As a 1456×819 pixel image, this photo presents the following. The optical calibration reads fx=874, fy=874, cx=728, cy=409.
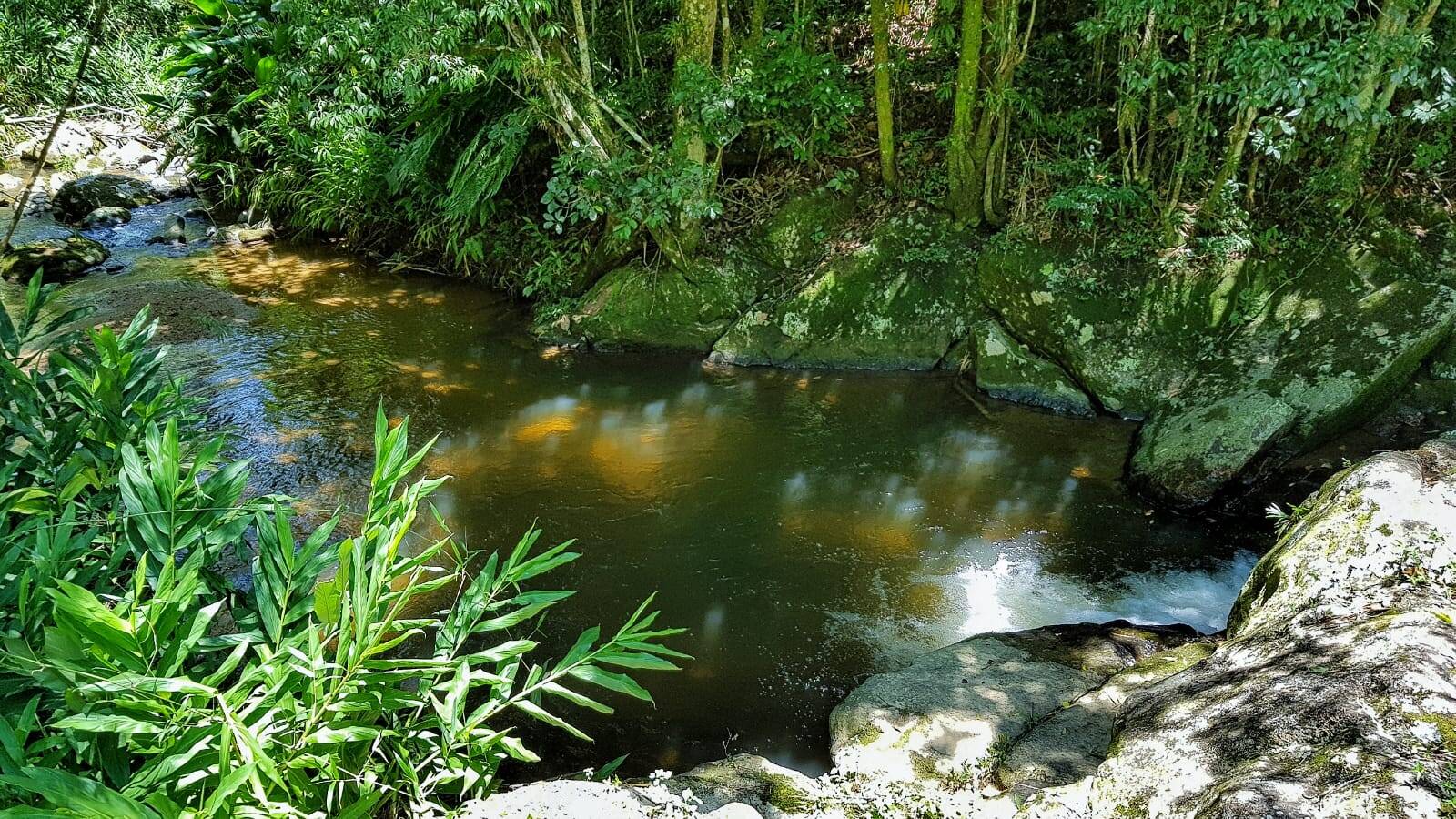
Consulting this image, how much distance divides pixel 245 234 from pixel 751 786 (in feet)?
30.4

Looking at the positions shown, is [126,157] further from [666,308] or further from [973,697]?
[973,697]

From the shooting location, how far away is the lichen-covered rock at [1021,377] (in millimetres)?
5859

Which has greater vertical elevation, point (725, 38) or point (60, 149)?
point (725, 38)

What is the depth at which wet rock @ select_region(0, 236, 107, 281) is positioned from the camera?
8000 mm

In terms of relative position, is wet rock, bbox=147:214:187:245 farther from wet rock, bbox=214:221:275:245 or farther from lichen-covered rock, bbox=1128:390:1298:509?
lichen-covered rock, bbox=1128:390:1298:509

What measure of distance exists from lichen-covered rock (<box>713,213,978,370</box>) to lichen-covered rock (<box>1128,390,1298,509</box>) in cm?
181

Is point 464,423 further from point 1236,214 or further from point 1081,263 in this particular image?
point 1236,214

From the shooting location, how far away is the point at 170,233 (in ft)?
31.7

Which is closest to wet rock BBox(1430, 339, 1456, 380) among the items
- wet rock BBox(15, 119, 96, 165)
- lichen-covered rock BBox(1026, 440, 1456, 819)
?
lichen-covered rock BBox(1026, 440, 1456, 819)

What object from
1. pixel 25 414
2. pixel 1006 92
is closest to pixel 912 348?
pixel 1006 92

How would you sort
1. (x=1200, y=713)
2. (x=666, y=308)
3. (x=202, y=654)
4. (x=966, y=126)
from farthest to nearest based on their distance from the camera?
(x=666, y=308) → (x=966, y=126) → (x=202, y=654) → (x=1200, y=713)

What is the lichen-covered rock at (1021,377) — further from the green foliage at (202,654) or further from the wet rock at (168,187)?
the wet rock at (168,187)

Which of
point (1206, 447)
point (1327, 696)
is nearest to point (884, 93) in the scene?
point (1206, 447)

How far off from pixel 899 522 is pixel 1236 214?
3205 millimetres
